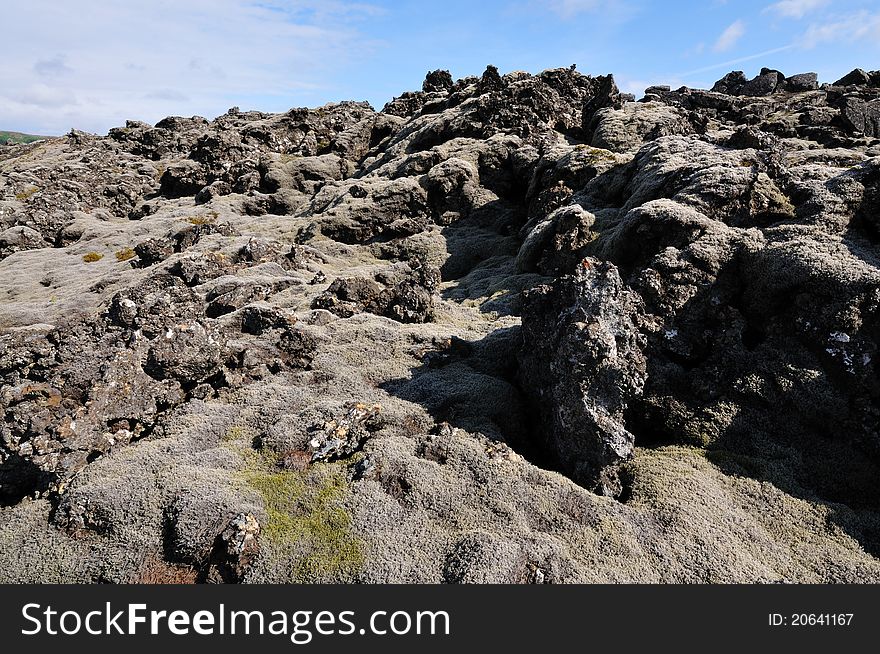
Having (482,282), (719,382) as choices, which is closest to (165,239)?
(482,282)

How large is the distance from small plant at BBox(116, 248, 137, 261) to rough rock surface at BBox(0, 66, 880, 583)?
25.7 feet

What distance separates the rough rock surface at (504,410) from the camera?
11.9 m

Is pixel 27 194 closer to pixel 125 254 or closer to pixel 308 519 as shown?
pixel 125 254

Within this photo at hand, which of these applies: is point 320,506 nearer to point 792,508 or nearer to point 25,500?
point 25,500

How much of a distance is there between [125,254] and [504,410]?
35568 mm

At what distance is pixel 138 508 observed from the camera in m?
12.7

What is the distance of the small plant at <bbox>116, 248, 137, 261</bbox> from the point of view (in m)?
38.0

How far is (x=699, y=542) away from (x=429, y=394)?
9.60m

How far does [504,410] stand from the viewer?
17531mm

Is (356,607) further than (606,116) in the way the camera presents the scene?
No

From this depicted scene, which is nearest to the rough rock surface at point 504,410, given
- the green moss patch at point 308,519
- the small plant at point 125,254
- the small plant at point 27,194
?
the green moss patch at point 308,519

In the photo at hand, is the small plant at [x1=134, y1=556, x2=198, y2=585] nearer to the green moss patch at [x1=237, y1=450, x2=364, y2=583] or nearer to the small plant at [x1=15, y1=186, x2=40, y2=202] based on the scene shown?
the green moss patch at [x1=237, y1=450, x2=364, y2=583]

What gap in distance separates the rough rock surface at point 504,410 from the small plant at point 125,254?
7.83 metres

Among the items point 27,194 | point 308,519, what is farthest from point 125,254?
point 308,519
